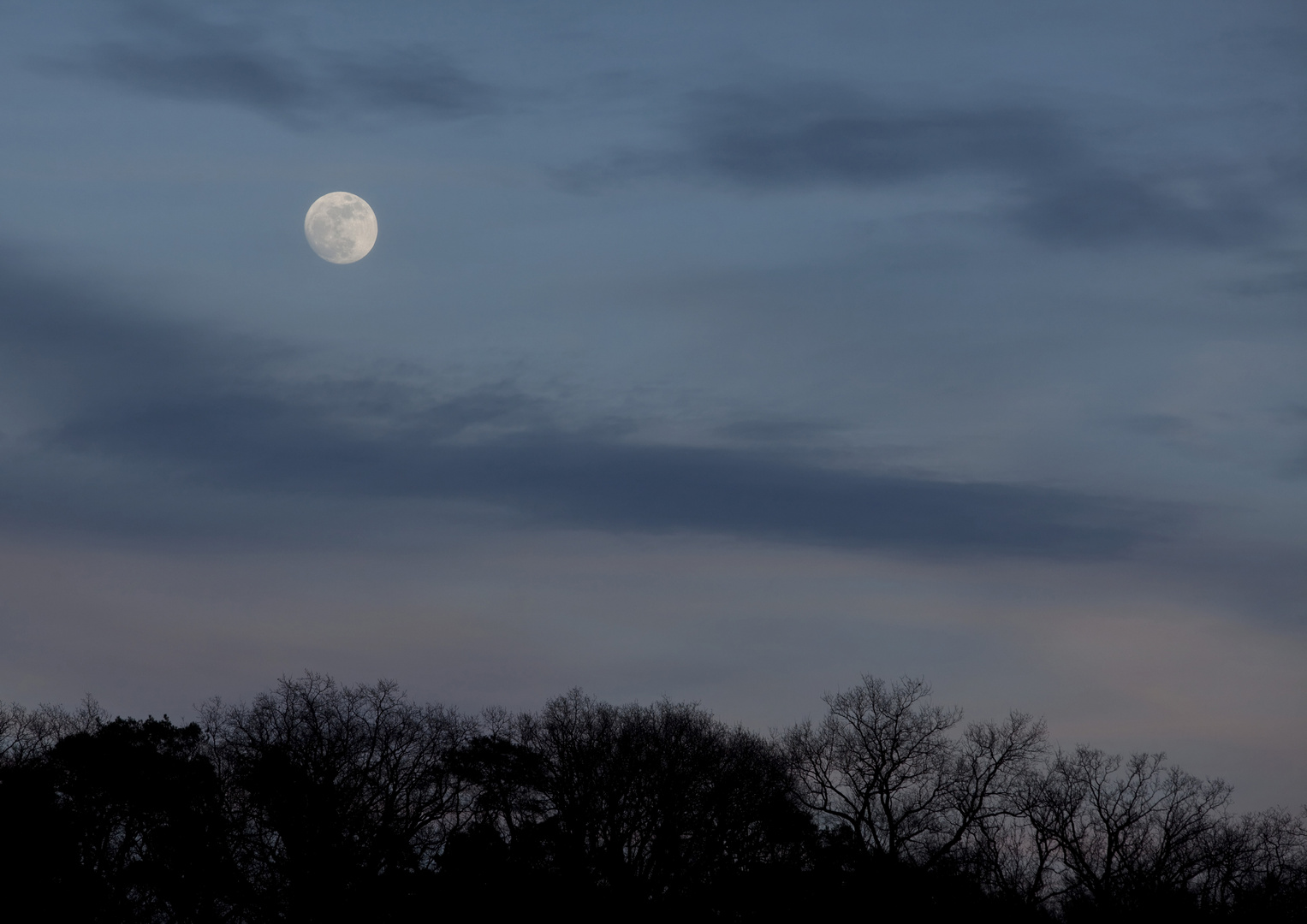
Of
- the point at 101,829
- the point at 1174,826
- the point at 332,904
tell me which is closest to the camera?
the point at 332,904

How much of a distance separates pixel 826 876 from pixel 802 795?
489 centimetres

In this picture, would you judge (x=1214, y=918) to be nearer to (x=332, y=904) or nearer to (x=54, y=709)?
(x=332, y=904)

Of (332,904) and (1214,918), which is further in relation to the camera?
(1214,918)

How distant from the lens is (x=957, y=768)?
240ft

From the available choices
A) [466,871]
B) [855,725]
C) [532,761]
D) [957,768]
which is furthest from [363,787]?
[957,768]

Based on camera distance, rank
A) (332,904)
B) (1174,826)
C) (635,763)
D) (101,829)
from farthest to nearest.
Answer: (635,763) < (1174,826) < (101,829) < (332,904)

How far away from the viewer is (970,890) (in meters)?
73.3

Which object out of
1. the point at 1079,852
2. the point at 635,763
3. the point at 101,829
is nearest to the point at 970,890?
the point at 1079,852

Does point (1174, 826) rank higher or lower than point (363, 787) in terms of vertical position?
lower

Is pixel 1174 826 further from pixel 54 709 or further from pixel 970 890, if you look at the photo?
pixel 54 709

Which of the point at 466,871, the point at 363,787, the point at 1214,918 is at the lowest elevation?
the point at 1214,918

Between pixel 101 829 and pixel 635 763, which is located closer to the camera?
pixel 101 829

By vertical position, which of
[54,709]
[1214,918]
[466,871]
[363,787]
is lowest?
[1214,918]

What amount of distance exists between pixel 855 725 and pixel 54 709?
51.5 metres
